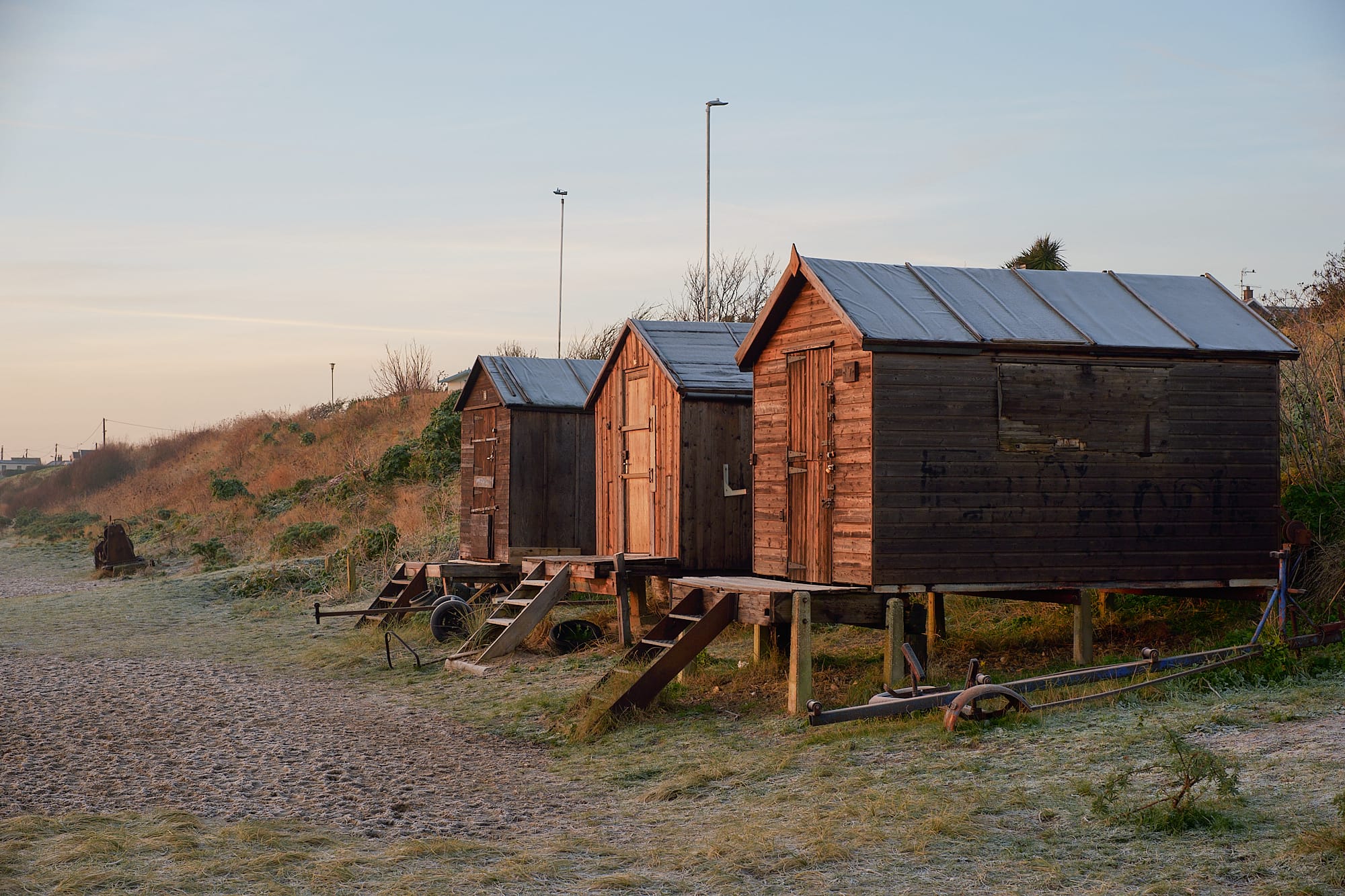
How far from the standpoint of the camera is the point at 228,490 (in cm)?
4278

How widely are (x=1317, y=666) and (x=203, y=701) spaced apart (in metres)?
11.0

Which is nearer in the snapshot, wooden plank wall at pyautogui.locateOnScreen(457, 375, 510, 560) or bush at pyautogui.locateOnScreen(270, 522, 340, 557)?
wooden plank wall at pyautogui.locateOnScreen(457, 375, 510, 560)

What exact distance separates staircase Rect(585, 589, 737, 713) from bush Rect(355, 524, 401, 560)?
1414 centimetres

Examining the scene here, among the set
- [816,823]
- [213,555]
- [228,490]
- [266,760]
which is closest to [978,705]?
[816,823]

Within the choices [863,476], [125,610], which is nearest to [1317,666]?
[863,476]

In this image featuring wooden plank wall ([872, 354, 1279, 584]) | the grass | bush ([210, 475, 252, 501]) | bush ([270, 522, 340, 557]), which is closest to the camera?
the grass

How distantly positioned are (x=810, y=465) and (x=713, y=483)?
3.47 metres

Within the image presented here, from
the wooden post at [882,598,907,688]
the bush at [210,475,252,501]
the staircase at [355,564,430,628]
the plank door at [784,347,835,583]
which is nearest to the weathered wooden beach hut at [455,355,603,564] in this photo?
the staircase at [355,564,430,628]

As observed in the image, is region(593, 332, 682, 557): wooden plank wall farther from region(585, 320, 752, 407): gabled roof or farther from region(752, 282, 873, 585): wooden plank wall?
region(752, 282, 873, 585): wooden plank wall

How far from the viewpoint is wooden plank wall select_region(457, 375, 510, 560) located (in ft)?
62.4

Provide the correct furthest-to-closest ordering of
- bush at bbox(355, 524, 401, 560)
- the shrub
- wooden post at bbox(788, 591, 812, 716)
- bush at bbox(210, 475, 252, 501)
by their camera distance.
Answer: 1. bush at bbox(210, 475, 252, 501)
2. bush at bbox(355, 524, 401, 560)
3. wooden post at bbox(788, 591, 812, 716)
4. the shrub

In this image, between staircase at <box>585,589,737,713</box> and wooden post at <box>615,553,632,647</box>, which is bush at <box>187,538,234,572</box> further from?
staircase at <box>585,589,737,713</box>

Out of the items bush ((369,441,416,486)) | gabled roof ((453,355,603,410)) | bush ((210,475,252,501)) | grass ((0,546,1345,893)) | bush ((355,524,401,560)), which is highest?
gabled roof ((453,355,603,410))

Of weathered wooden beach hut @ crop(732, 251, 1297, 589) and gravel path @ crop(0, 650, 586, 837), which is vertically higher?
weathered wooden beach hut @ crop(732, 251, 1297, 589)
